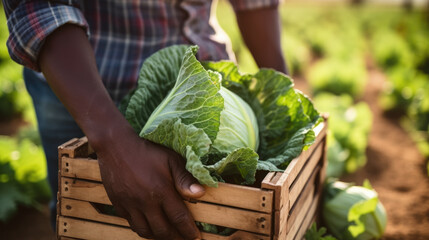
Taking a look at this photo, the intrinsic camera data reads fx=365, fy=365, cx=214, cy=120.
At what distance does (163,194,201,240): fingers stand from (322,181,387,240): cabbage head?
103 cm

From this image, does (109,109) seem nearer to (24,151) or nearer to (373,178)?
(24,151)

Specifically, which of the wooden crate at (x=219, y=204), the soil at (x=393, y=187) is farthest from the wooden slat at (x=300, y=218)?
the soil at (x=393, y=187)

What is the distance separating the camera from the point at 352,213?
6.45 feet

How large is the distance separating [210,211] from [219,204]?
0.14 ft

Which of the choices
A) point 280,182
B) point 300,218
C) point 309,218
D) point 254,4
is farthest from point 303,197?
point 254,4

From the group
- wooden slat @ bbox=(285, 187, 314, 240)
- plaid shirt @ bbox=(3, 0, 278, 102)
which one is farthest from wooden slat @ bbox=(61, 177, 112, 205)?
wooden slat @ bbox=(285, 187, 314, 240)

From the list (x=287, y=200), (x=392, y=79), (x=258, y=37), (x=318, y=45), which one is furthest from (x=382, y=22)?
(x=287, y=200)

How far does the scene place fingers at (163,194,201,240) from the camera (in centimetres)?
124

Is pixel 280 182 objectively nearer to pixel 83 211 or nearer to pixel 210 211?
pixel 210 211

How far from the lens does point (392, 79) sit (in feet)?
20.0

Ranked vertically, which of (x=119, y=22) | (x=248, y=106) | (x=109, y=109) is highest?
(x=119, y=22)

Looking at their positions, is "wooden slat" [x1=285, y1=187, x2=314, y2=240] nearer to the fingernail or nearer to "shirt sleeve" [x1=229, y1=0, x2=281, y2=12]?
the fingernail

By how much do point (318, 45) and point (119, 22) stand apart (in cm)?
1044

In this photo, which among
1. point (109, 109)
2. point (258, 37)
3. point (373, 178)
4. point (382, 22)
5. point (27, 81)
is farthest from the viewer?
point (382, 22)
